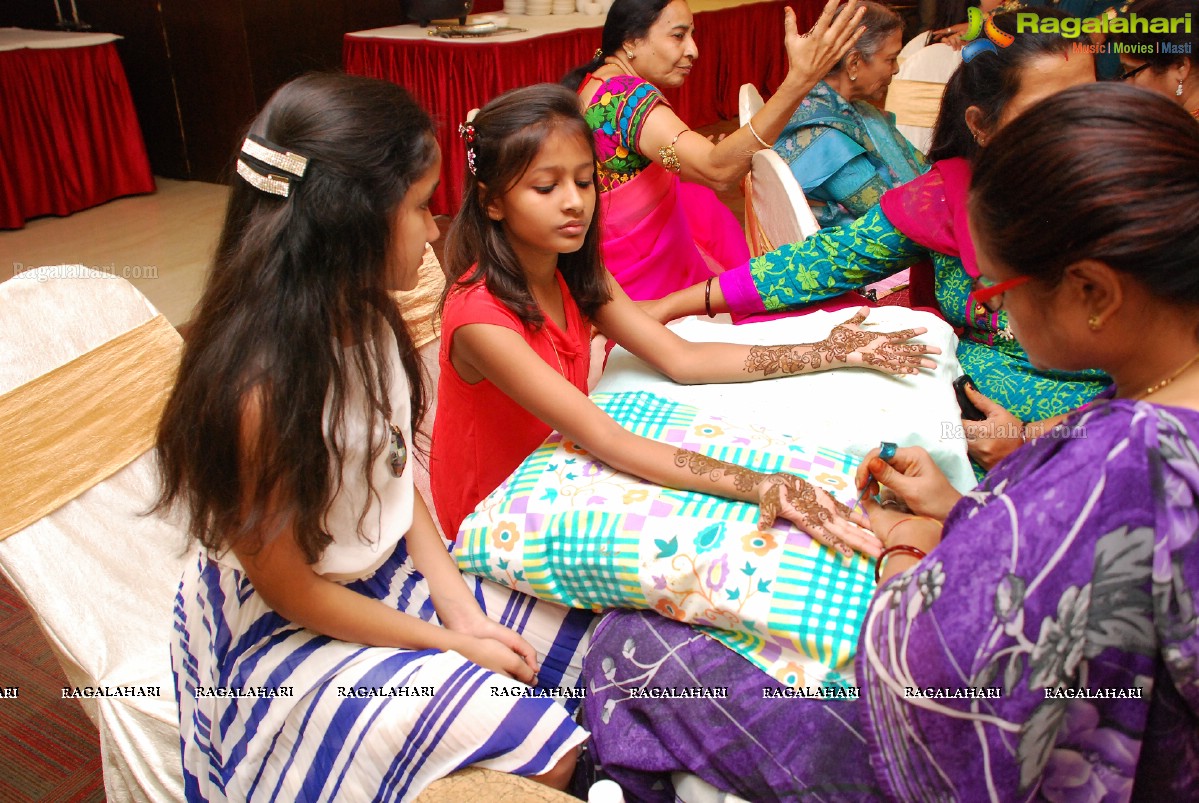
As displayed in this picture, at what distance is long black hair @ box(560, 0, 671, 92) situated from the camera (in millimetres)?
2342

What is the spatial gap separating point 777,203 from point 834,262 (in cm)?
43

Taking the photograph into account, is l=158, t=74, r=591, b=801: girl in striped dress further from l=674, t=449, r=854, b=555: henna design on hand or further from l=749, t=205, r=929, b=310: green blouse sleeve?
l=749, t=205, r=929, b=310: green blouse sleeve

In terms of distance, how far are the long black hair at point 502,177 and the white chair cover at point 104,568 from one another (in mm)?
510

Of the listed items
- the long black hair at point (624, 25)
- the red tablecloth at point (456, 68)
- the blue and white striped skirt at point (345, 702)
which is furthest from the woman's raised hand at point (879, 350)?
the red tablecloth at point (456, 68)

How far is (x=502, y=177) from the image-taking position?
1.39 m

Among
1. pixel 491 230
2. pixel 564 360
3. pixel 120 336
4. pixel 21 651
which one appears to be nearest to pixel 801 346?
pixel 564 360

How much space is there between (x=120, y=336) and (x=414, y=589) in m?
0.62

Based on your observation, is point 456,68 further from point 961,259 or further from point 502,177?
point 961,259

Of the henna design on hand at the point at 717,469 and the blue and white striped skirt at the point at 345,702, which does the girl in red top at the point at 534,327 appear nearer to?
the henna design on hand at the point at 717,469

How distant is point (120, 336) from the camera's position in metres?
1.35

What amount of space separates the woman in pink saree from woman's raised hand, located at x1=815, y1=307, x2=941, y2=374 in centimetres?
86

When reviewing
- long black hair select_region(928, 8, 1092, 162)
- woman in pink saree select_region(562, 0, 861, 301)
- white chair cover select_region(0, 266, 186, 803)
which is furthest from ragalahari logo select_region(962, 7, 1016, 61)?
white chair cover select_region(0, 266, 186, 803)

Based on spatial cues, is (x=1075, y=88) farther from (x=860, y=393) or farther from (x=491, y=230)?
(x=491, y=230)

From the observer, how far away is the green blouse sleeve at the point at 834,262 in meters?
1.70
